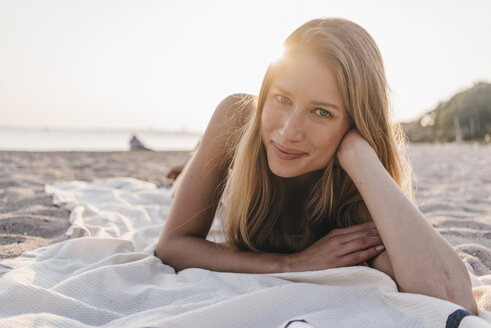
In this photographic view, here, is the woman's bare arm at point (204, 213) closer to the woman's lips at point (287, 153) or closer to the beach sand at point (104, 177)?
the woman's lips at point (287, 153)

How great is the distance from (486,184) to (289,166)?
522 centimetres

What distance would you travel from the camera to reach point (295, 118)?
5.42ft

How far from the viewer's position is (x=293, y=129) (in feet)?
5.40

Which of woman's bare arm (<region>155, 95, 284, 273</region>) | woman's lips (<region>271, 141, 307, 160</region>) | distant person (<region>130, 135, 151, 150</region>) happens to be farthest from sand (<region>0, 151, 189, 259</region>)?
distant person (<region>130, 135, 151, 150</region>)

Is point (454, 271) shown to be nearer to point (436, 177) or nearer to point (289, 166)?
point (289, 166)

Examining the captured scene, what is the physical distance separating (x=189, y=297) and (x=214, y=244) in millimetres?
434

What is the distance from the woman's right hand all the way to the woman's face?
38cm

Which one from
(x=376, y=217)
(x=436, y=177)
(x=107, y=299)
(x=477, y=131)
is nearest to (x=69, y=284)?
(x=107, y=299)

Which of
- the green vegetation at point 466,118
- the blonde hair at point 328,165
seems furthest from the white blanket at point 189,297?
the green vegetation at point 466,118

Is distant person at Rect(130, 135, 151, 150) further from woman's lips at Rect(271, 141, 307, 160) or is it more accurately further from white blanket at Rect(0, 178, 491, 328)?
woman's lips at Rect(271, 141, 307, 160)

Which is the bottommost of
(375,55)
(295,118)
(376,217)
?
(376,217)

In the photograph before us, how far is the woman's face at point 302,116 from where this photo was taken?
5.41 feet

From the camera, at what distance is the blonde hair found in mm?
1714

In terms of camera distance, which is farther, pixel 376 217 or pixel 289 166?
pixel 289 166
